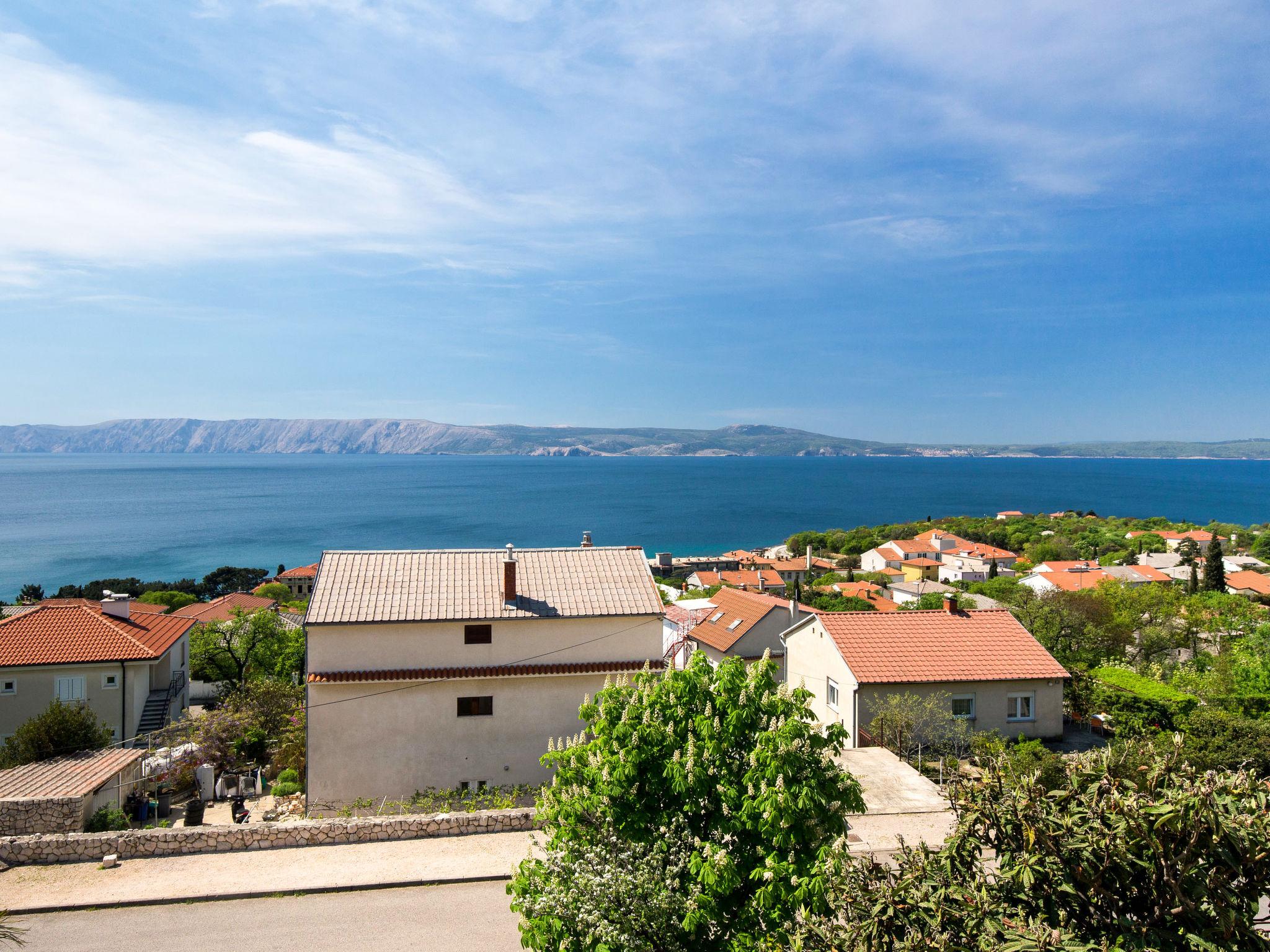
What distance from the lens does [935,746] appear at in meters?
25.1

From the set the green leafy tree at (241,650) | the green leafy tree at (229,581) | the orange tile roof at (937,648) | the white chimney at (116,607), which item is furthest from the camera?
the green leafy tree at (229,581)

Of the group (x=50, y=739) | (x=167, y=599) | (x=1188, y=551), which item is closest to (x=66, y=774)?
(x=50, y=739)

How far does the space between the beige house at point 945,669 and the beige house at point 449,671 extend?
7525 mm

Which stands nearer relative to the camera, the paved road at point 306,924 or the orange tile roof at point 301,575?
the paved road at point 306,924

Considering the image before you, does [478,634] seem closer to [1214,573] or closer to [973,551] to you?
[1214,573]

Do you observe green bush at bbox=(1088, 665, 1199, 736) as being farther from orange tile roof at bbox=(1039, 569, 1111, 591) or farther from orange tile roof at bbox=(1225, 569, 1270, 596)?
orange tile roof at bbox=(1225, 569, 1270, 596)

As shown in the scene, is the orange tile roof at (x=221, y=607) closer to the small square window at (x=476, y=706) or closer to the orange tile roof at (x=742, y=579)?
the small square window at (x=476, y=706)

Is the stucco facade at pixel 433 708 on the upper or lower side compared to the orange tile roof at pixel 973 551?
upper

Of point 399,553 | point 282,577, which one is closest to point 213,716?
point 399,553

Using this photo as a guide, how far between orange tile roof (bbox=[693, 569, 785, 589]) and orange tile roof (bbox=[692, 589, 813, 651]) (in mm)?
44053

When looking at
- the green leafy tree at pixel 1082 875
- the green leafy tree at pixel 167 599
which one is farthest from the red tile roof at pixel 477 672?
the green leafy tree at pixel 167 599

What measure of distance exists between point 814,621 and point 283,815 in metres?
19.1

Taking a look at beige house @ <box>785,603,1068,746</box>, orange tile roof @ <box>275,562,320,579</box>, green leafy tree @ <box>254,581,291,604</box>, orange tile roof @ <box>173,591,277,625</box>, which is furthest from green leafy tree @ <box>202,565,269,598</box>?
beige house @ <box>785,603,1068,746</box>

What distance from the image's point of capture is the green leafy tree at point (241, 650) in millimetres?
40656
